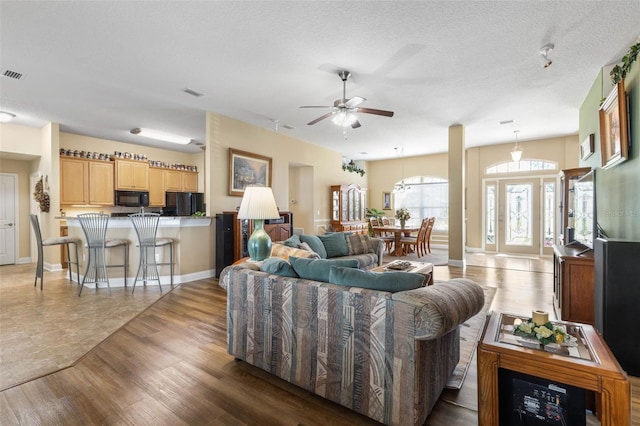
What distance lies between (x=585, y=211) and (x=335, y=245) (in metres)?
3.17

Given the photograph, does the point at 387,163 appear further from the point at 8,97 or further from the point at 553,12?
the point at 8,97

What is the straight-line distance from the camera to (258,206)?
9.68 feet

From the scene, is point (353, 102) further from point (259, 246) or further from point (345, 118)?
point (259, 246)

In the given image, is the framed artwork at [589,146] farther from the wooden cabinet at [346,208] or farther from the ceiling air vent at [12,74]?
the ceiling air vent at [12,74]

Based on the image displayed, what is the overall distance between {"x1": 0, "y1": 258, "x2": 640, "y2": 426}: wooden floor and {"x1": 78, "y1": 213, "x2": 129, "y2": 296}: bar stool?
1.91m

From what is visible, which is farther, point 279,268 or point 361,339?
point 279,268

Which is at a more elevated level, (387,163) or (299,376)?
(387,163)

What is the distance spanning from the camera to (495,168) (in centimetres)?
806

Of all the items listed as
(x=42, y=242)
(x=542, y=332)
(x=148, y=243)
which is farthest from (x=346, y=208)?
(x=542, y=332)

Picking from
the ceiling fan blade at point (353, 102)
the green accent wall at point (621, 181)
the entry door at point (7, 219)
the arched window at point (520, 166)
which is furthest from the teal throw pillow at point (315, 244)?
the entry door at point (7, 219)

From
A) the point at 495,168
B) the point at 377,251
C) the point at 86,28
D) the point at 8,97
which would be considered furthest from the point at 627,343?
the point at 8,97

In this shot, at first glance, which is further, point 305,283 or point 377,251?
point 377,251

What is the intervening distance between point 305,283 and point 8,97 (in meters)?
5.57

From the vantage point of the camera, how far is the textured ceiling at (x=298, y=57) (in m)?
2.53
